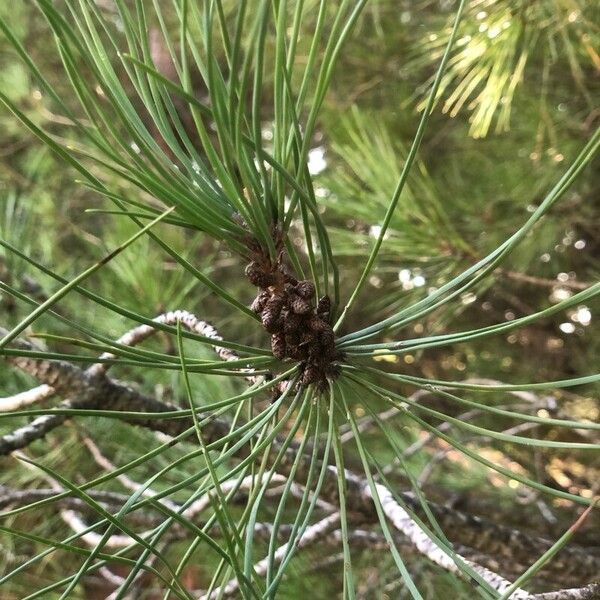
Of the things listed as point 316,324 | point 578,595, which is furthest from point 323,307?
point 578,595

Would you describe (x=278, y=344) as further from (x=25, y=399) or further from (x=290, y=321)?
(x=25, y=399)

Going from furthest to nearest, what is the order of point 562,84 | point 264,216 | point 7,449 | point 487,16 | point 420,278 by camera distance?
point 562,84, point 420,278, point 487,16, point 7,449, point 264,216

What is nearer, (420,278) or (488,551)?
(488,551)

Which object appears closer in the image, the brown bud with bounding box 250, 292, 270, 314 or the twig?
the brown bud with bounding box 250, 292, 270, 314

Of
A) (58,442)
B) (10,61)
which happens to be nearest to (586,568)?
(58,442)

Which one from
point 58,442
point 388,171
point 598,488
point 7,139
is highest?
point 7,139

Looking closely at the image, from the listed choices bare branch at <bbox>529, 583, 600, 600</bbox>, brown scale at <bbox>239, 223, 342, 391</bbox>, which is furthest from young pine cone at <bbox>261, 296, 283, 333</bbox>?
bare branch at <bbox>529, 583, 600, 600</bbox>

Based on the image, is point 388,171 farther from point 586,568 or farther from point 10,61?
point 10,61

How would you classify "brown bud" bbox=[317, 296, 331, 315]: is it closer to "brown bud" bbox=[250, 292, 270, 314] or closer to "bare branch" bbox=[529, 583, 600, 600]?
"brown bud" bbox=[250, 292, 270, 314]
